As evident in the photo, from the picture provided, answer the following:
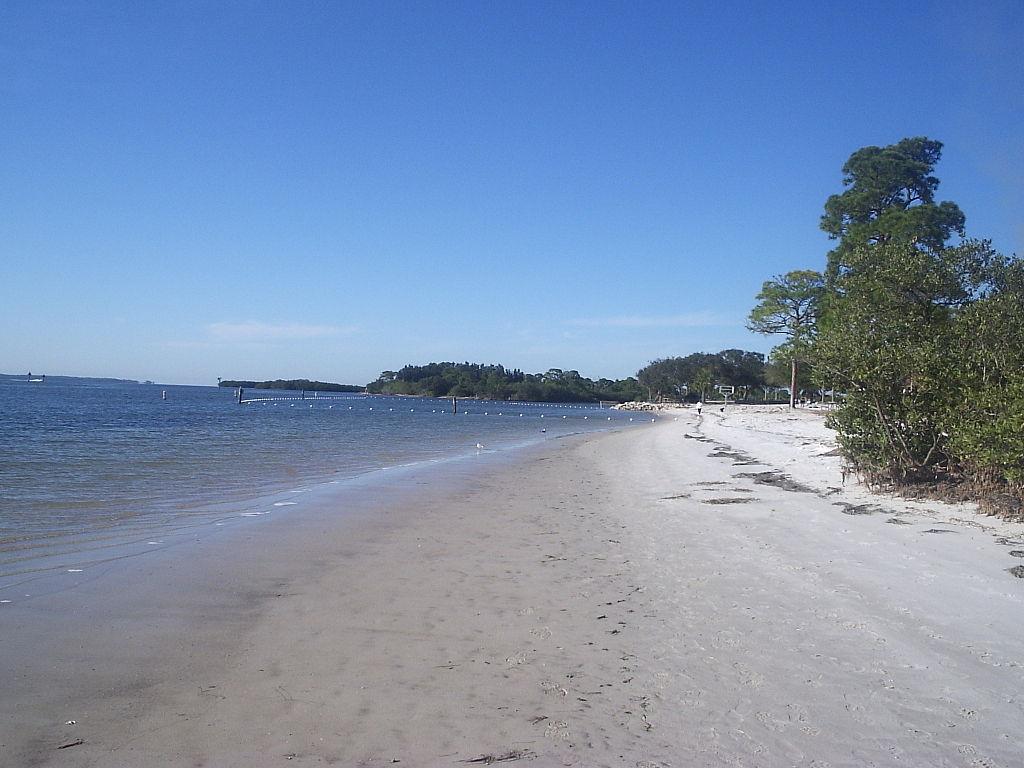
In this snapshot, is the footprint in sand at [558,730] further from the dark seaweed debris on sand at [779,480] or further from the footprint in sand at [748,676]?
the dark seaweed debris on sand at [779,480]

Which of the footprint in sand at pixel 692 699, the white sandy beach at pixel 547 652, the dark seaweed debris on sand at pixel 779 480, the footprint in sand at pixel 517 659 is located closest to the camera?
the white sandy beach at pixel 547 652

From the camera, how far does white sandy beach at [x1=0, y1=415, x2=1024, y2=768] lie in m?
4.22

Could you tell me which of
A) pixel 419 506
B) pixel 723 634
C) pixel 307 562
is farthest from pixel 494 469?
pixel 723 634

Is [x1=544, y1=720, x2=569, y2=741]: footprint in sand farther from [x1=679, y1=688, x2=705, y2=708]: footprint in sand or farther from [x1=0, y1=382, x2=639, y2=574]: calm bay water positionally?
[x1=0, y1=382, x2=639, y2=574]: calm bay water

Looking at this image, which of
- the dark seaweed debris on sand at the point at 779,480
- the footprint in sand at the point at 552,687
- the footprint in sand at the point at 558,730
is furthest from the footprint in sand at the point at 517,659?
the dark seaweed debris on sand at the point at 779,480

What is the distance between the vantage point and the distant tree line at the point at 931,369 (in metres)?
10.2

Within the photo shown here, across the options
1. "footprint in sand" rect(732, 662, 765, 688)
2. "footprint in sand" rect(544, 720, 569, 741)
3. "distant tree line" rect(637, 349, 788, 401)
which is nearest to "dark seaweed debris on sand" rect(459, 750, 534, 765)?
"footprint in sand" rect(544, 720, 569, 741)

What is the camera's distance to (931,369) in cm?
1167

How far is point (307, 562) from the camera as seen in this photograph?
9047 mm

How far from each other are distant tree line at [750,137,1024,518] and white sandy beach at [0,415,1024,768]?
3.91 ft

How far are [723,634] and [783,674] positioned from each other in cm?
87

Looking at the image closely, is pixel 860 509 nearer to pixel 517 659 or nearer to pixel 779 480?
pixel 779 480

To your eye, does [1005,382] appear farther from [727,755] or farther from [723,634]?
[727,755]

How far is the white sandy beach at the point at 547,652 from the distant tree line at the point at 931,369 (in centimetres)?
119
